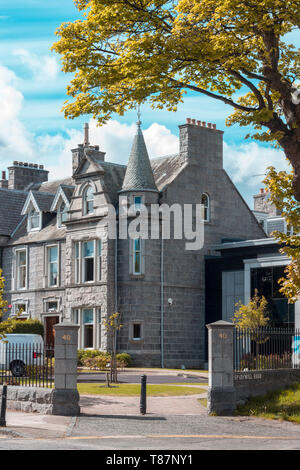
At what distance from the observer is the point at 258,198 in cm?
5844

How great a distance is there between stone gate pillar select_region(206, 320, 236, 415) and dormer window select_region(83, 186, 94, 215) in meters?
22.5

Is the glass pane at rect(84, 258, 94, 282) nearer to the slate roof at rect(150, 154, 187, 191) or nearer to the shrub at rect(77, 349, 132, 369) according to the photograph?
the shrub at rect(77, 349, 132, 369)

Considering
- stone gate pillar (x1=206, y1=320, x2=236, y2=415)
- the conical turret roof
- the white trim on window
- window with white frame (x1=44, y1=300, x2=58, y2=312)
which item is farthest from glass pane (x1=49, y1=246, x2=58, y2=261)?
stone gate pillar (x1=206, y1=320, x2=236, y2=415)

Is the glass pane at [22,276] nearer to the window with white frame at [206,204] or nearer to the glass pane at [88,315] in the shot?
the glass pane at [88,315]

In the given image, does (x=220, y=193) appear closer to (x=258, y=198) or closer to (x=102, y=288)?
(x=102, y=288)

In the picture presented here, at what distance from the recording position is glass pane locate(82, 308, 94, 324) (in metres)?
40.6

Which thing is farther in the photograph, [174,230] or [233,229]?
[233,229]

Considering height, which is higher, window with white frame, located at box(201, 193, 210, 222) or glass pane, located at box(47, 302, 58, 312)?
window with white frame, located at box(201, 193, 210, 222)

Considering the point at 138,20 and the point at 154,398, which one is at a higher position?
the point at 138,20

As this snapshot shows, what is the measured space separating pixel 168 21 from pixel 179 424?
10.2m

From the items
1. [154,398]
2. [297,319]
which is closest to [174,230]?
[297,319]

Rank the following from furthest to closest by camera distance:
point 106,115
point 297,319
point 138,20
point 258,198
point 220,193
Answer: point 258,198
point 220,193
point 297,319
point 106,115
point 138,20

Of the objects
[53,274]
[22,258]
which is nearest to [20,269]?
[22,258]

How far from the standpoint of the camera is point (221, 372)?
1953 centimetres
